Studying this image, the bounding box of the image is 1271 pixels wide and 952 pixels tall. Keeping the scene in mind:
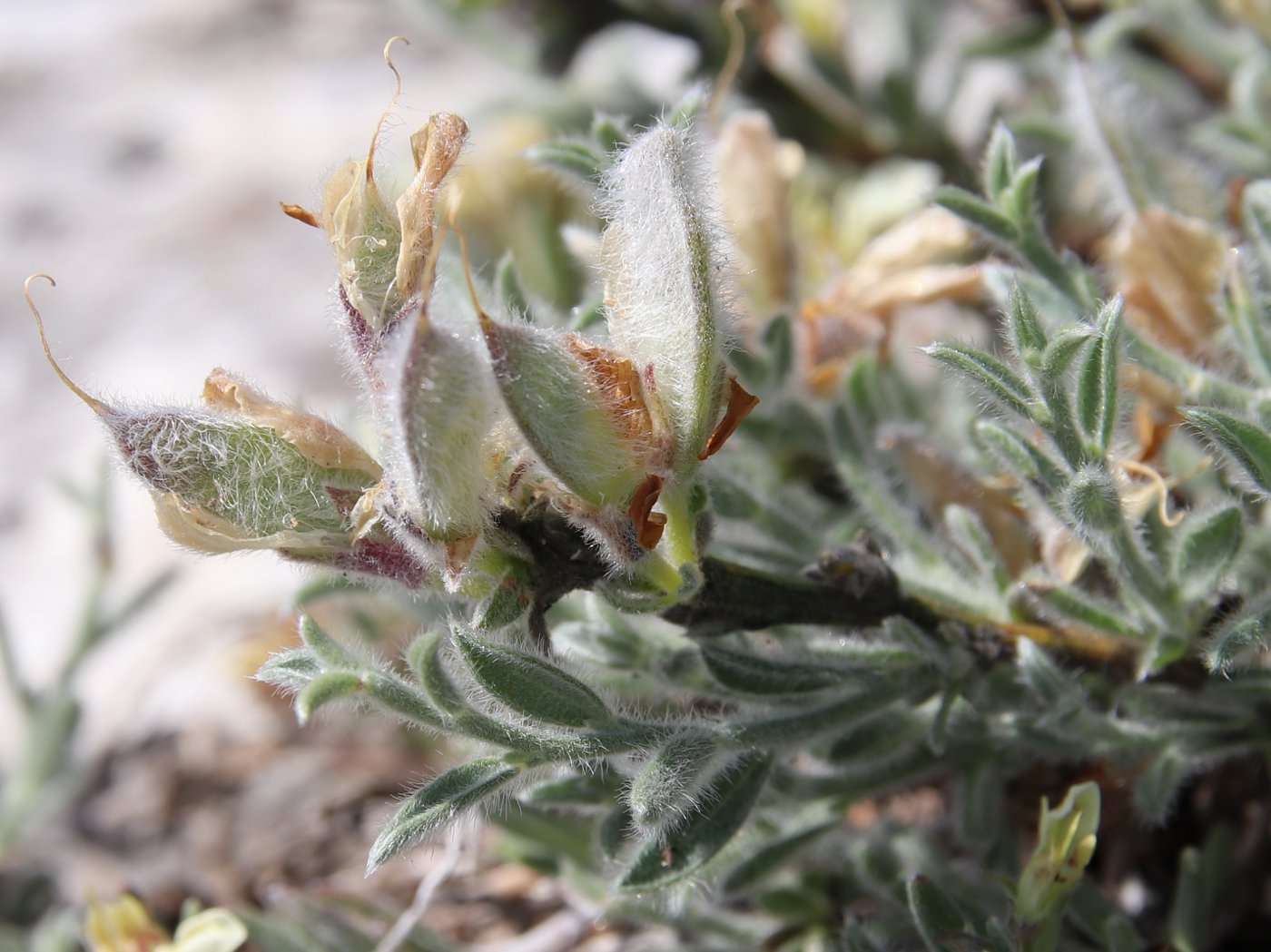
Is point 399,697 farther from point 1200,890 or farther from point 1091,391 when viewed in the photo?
point 1200,890

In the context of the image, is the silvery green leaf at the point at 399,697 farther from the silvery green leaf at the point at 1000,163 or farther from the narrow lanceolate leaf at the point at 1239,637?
the silvery green leaf at the point at 1000,163

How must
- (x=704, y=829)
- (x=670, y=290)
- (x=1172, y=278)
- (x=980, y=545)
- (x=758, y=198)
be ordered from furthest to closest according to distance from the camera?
(x=758, y=198)
(x=1172, y=278)
(x=980, y=545)
(x=704, y=829)
(x=670, y=290)

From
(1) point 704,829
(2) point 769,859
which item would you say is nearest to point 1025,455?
(1) point 704,829

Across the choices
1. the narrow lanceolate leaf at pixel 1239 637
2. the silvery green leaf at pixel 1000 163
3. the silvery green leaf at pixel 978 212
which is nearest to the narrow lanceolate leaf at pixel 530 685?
the narrow lanceolate leaf at pixel 1239 637

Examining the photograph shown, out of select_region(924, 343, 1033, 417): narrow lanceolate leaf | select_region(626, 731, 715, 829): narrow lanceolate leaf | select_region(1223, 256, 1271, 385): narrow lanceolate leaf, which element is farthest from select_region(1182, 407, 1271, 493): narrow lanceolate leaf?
select_region(626, 731, 715, 829): narrow lanceolate leaf

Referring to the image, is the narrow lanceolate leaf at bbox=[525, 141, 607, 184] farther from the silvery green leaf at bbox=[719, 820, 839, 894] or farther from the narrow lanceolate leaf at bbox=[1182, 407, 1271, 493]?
the silvery green leaf at bbox=[719, 820, 839, 894]

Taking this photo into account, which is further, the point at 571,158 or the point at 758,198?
the point at 758,198
